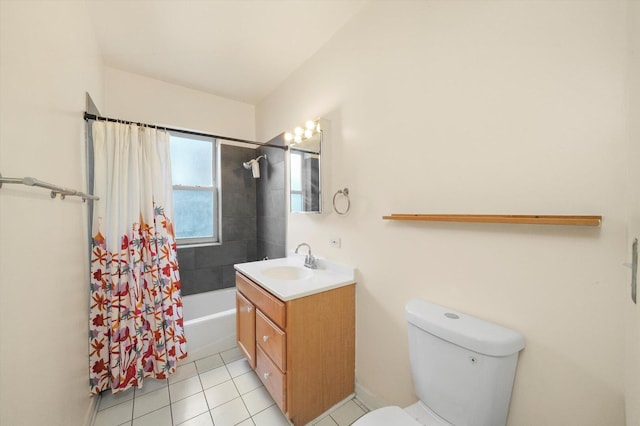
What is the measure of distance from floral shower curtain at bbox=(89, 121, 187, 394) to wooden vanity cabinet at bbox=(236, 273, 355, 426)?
0.69 metres

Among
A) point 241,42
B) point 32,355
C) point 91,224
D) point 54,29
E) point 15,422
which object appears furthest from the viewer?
point 241,42

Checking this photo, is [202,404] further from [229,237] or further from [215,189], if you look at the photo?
[215,189]

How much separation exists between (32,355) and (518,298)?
1735 millimetres

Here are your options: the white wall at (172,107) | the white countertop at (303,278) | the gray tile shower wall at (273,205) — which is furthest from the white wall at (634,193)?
the white wall at (172,107)

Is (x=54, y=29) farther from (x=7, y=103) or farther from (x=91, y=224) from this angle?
(x=91, y=224)

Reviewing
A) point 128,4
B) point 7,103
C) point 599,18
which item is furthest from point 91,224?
point 599,18

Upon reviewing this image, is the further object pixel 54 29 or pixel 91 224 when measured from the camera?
pixel 91 224

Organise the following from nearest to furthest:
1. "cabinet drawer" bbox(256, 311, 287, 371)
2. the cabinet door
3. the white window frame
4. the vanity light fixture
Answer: "cabinet drawer" bbox(256, 311, 287, 371) < the cabinet door < the vanity light fixture < the white window frame

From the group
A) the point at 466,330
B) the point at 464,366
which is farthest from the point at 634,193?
the point at 464,366

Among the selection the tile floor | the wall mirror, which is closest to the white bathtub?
the tile floor

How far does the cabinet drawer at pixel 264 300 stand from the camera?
1310 mm

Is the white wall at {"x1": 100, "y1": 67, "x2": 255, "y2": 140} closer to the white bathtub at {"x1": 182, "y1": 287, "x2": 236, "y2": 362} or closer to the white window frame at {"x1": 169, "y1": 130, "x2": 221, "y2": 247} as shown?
the white window frame at {"x1": 169, "y1": 130, "x2": 221, "y2": 247}

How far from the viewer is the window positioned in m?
2.60

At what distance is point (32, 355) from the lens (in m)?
0.77
